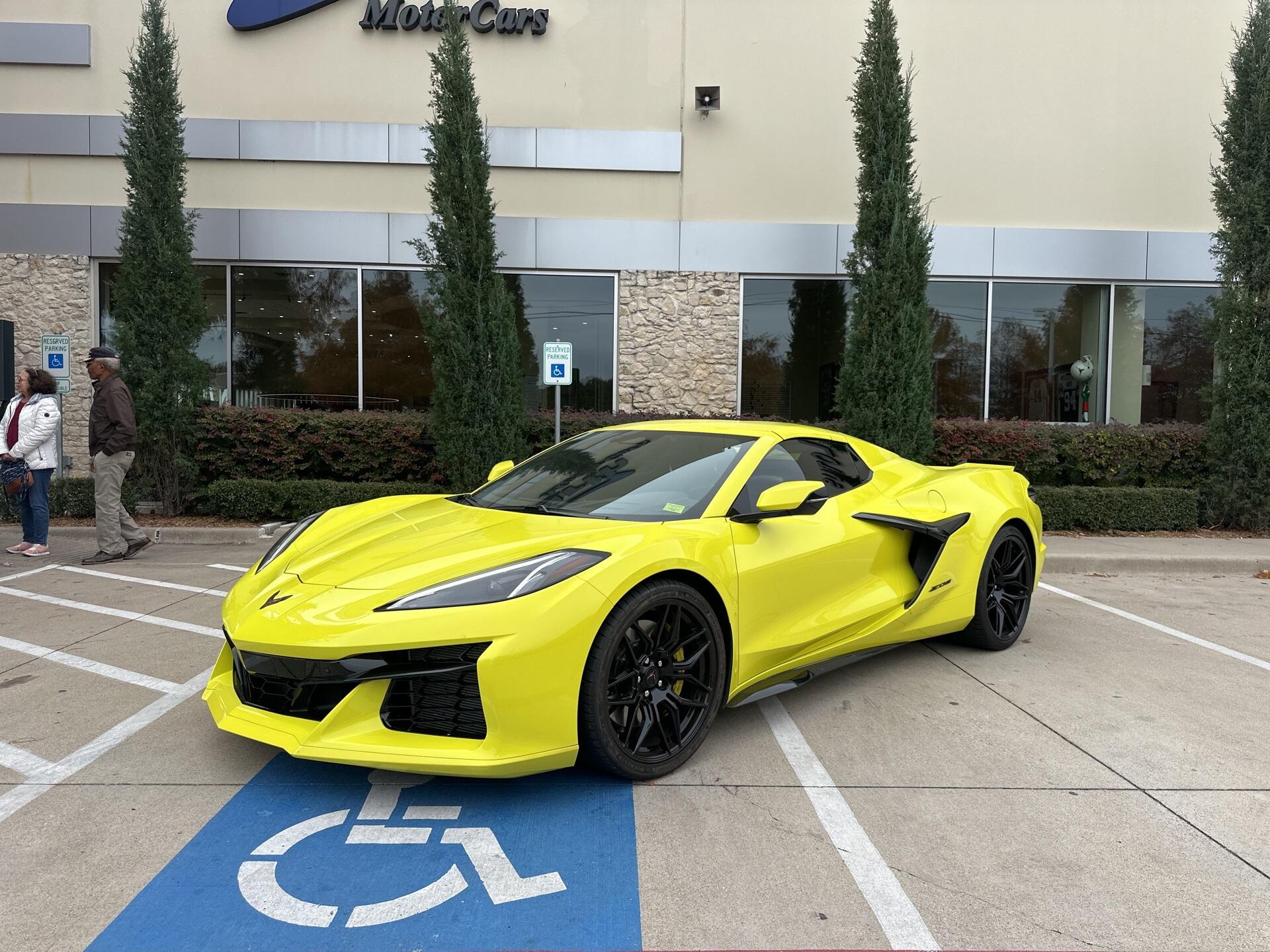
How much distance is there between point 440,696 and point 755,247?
10225 mm

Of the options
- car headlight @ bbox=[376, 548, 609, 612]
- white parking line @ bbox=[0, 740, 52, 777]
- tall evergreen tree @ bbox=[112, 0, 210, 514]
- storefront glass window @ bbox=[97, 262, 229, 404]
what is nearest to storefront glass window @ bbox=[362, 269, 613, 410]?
storefront glass window @ bbox=[97, 262, 229, 404]

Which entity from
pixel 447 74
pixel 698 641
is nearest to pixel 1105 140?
pixel 447 74

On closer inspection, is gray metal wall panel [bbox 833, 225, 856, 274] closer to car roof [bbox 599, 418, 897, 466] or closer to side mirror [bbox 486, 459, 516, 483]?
car roof [bbox 599, 418, 897, 466]

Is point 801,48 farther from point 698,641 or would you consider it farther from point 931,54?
point 698,641

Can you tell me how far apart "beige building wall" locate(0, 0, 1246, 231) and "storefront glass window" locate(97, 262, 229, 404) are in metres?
0.97

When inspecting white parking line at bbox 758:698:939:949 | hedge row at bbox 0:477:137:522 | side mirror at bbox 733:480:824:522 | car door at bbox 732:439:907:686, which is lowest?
white parking line at bbox 758:698:939:949

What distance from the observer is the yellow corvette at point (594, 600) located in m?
2.70

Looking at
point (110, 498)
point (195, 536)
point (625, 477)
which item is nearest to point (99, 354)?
point (110, 498)

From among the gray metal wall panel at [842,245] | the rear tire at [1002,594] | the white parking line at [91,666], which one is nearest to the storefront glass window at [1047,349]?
the gray metal wall panel at [842,245]

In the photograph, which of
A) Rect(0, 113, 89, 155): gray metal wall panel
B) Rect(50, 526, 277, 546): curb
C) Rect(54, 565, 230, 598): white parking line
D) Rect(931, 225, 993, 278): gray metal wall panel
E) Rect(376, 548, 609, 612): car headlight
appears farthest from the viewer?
Rect(931, 225, 993, 278): gray metal wall panel

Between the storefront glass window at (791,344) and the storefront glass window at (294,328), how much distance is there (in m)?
5.53

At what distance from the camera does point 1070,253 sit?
12094mm

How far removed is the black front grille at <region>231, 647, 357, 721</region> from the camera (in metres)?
2.79

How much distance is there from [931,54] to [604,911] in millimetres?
12723
